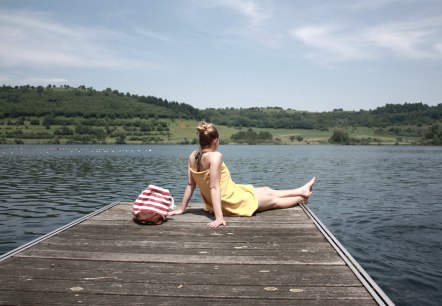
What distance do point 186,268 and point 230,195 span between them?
3091 mm

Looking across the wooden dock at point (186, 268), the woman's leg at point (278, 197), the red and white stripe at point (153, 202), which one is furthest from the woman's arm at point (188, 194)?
the woman's leg at point (278, 197)

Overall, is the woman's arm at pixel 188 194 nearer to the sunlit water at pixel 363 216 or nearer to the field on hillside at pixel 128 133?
the sunlit water at pixel 363 216

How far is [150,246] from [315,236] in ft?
9.01

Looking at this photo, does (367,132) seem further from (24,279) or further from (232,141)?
(24,279)

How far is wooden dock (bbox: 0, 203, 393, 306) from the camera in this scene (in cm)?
392

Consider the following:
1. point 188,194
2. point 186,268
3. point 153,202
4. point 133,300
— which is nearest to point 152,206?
point 153,202

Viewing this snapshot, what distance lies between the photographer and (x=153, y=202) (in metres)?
7.25

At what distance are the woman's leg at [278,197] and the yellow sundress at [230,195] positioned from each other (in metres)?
0.27

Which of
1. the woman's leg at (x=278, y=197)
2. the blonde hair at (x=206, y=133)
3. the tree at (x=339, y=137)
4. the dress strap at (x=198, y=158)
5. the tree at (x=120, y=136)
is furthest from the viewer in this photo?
the tree at (x=339, y=137)

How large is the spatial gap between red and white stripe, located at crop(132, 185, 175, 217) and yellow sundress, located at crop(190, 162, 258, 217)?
2.50 feet

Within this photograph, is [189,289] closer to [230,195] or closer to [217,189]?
[217,189]

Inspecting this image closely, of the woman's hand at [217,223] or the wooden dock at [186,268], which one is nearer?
the wooden dock at [186,268]

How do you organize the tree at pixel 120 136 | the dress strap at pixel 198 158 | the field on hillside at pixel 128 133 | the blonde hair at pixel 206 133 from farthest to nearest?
the tree at pixel 120 136
the field on hillside at pixel 128 133
the dress strap at pixel 198 158
the blonde hair at pixel 206 133

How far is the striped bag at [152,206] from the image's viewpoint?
7.25m
